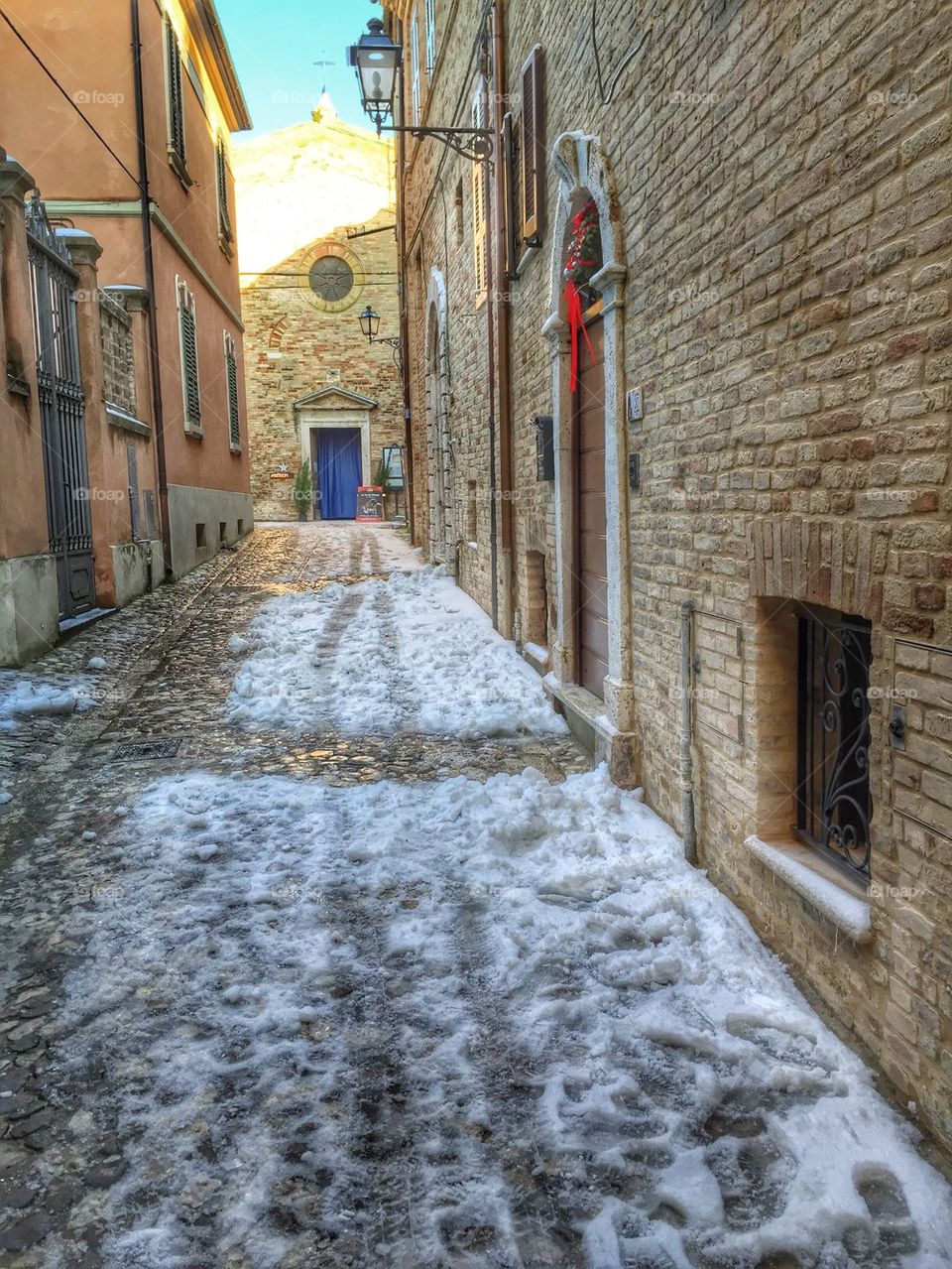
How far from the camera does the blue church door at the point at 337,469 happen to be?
27859 millimetres

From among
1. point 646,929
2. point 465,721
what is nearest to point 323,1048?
point 646,929

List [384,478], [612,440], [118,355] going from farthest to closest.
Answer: [384,478], [118,355], [612,440]

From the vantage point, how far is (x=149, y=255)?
1181 centimetres

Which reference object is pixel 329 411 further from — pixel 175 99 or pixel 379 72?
pixel 379 72

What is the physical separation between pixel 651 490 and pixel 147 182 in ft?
33.6

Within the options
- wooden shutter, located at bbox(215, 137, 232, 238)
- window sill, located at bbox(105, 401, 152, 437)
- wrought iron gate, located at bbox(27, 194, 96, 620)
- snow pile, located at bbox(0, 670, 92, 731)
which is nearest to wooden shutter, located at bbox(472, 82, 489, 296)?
wrought iron gate, located at bbox(27, 194, 96, 620)

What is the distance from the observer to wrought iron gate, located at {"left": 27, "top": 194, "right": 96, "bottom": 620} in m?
8.06

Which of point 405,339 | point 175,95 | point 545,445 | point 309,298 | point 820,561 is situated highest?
point 309,298

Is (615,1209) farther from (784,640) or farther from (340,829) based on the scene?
(340,829)

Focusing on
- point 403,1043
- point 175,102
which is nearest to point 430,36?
point 175,102

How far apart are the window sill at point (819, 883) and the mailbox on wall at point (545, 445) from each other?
3.75 meters

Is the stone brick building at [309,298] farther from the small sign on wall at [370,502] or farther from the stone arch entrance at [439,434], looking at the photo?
the stone arch entrance at [439,434]

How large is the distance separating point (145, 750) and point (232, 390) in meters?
14.2

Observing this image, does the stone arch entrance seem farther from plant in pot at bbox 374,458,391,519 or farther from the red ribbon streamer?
plant in pot at bbox 374,458,391,519
